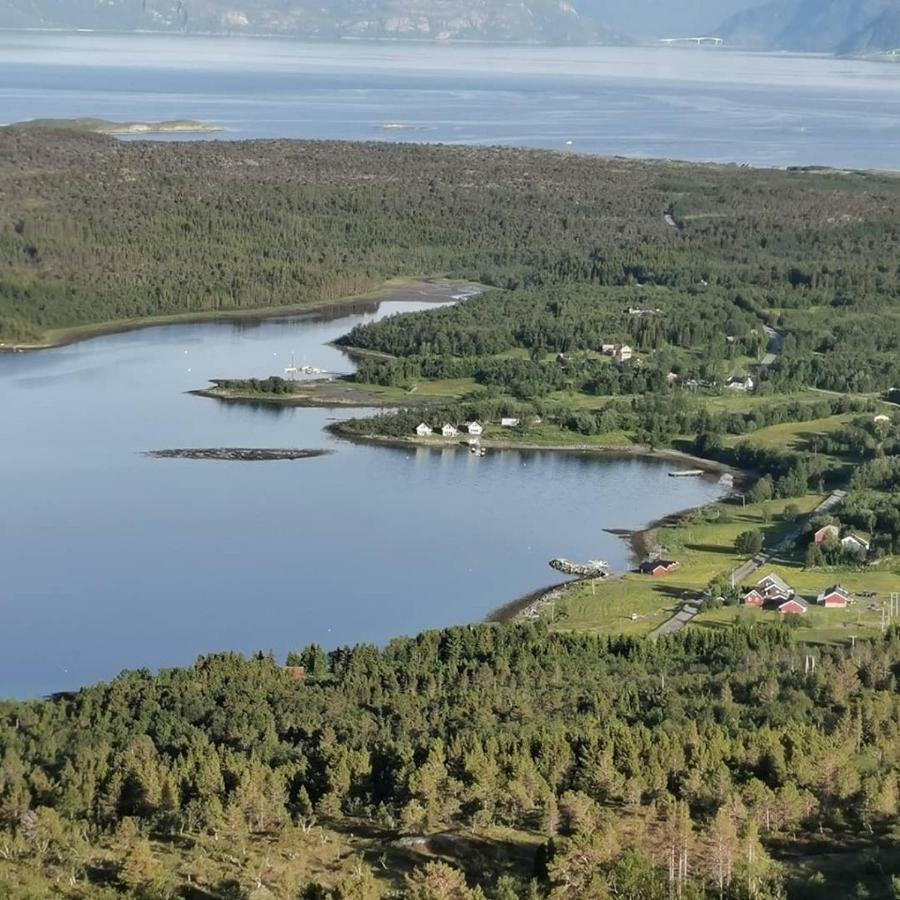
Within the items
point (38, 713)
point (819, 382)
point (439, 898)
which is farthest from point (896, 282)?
point (439, 898)

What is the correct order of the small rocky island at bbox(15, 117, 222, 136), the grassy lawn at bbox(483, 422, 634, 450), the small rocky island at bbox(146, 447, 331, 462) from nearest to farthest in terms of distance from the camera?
the small rocky island at bbox(146, 447, 331, 462) < the grassy lawn at bbox(483, 422, 634, 450) < the small rocky island at bbox(15, 117, 222, 136)

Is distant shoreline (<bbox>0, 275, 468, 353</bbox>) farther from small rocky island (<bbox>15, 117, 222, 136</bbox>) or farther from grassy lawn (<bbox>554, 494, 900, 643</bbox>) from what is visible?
small rocky island (<bbox>15, 117, 222, 136</bbox>)

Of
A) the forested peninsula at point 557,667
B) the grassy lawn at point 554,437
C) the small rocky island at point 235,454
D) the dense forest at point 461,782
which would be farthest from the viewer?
the grassy lawn at point 554,437

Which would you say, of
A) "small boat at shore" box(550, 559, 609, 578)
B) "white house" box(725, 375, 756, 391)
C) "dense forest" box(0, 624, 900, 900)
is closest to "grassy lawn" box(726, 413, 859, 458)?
"white house" box(725, 375, 756, 391)

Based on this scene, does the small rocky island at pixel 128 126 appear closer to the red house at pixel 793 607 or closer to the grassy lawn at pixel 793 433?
the grassy lawn at pixel 793 433

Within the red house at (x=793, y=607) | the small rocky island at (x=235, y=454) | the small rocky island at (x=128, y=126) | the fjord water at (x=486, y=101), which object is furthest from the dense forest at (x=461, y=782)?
the fjord water at (x=486, y=101)

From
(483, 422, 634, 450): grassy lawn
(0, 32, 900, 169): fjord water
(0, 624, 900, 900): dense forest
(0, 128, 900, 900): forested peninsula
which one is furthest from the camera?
(0, 32, 900, 169): fjord water

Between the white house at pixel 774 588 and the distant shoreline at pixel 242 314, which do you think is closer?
the white house at pixel 774 588

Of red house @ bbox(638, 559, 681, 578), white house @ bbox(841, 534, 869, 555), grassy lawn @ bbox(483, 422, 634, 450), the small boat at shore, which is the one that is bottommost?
the small boat at shore
